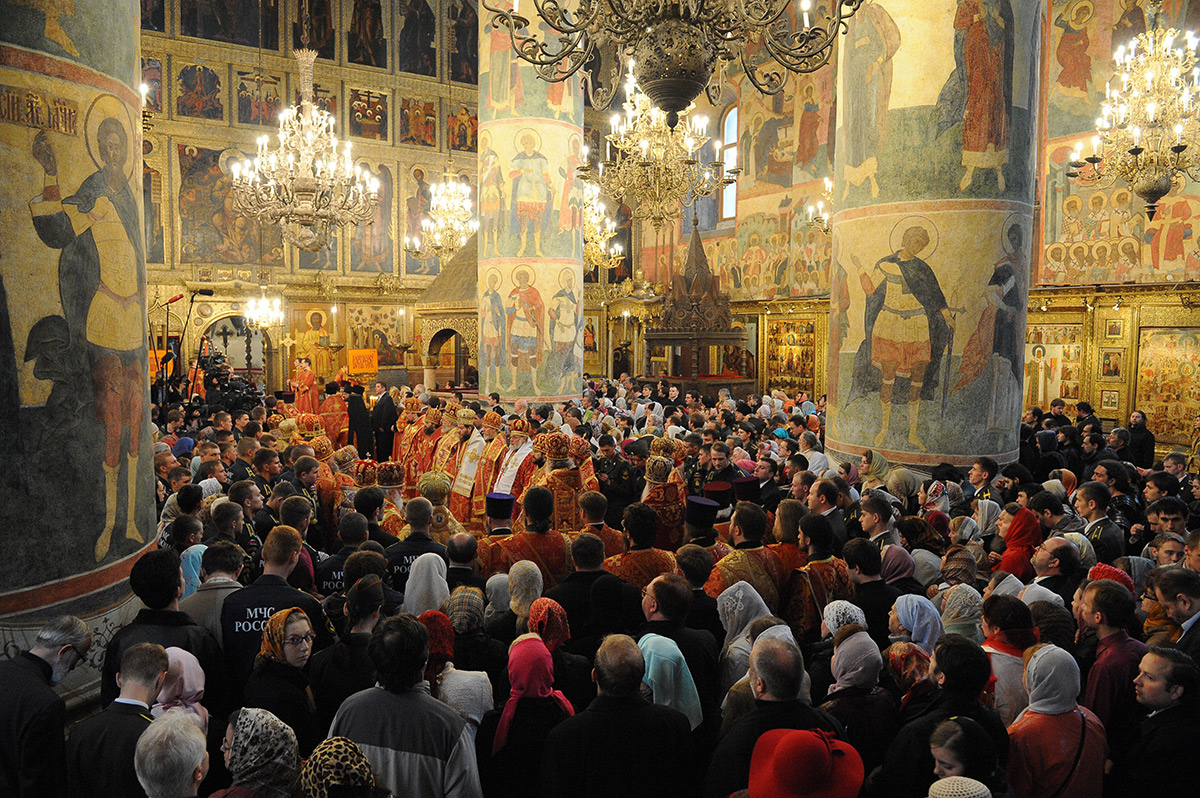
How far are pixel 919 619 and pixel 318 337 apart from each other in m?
25.2

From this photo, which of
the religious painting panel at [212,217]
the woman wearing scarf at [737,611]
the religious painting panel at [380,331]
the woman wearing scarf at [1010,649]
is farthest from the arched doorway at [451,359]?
the woman wearing scarf at [1010,649]

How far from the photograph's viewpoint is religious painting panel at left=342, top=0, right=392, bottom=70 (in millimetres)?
26469

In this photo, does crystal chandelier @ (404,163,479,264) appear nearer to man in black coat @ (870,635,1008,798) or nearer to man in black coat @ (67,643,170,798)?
man in black coat @ (67,643,170,798)

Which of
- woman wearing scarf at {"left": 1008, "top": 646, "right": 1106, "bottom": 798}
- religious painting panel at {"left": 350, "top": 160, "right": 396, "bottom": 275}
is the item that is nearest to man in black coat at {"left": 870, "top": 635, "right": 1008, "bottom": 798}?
woman wearing scarf at {"left": 1008, "top": 646, "right": 1106, "bottom": 798}

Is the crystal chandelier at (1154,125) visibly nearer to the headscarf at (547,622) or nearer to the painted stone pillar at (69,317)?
the headscarf at (547,622)

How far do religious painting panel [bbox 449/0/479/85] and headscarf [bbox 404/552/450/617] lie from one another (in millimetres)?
27421

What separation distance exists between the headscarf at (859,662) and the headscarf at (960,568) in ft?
4.08

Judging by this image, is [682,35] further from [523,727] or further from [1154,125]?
[1154,125]

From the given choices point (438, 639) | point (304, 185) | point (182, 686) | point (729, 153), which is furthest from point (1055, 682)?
point (729, 153)

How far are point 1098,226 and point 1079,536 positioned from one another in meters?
13.7

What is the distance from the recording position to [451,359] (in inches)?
1120

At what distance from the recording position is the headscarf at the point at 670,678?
11.4ft

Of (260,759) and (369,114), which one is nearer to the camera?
(260,759)

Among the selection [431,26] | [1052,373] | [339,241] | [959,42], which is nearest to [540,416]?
[959,42]
